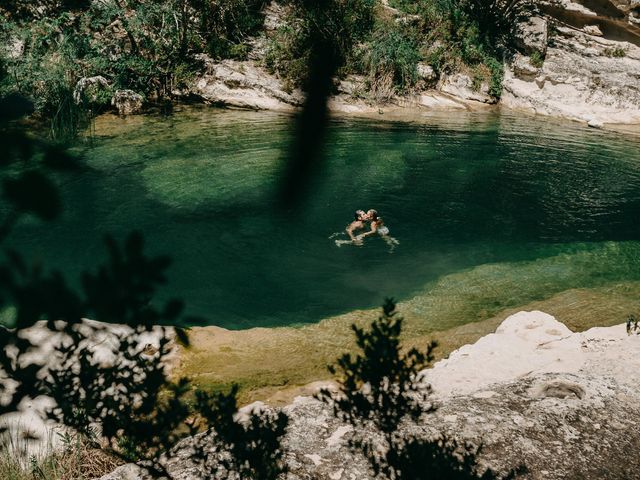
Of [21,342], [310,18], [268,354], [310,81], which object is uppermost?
[310,18]

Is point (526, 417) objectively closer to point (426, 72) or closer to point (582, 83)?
point (426, 72)

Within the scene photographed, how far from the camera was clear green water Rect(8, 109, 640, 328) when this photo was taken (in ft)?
35.6

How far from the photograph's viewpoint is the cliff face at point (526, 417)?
18.3 ft

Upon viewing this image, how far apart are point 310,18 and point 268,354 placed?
21.2 metres

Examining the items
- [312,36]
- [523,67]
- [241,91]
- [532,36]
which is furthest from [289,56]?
[532,36]

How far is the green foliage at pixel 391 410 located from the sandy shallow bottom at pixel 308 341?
0.41 meters

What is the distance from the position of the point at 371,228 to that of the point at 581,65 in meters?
20.0

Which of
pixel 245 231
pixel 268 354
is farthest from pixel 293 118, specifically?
pixel 268 354

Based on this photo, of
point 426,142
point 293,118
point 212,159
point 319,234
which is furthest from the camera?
point 293,118

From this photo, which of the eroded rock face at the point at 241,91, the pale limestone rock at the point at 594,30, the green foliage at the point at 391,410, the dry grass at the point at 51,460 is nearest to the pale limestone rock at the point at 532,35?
the pale limestone rock at the point at 594,30

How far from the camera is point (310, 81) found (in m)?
24.2

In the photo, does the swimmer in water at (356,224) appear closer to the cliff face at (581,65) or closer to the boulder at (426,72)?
the boulder at (426,72)

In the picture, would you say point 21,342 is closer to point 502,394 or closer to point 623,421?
point 502,394

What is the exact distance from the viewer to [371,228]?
12.8m
